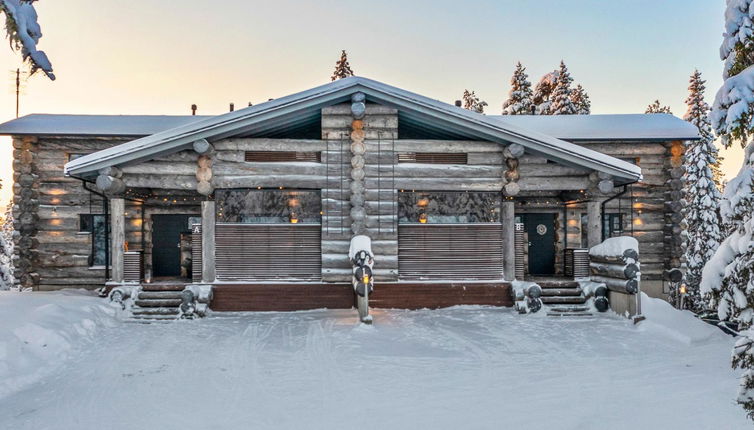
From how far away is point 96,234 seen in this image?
15.1 m

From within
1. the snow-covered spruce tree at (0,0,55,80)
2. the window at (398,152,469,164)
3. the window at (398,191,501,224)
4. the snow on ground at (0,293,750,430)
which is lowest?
the snow on ground at (0,293,750,430)

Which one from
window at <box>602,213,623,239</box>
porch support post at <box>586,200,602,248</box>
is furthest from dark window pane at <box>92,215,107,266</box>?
window at <box>602,213,623,239</box>

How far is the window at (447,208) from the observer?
15523 mm

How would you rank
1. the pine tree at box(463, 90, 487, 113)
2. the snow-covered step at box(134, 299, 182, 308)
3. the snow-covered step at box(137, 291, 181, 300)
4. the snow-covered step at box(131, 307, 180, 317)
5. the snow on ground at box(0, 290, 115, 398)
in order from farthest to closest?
1. the pine tree at box(463, 90, 487, 113)
2. the snow-covered step at box(137, 291, 181, 300)
3. the snow-covered step at box(134, 299, 182, 308)
4. the snow-covered step at box(131, 307, 180, 317)
5. the snow on ground at box(0, 290, 115, 398)

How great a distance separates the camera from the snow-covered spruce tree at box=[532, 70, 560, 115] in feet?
108

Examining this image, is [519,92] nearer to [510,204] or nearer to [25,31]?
[510,204]

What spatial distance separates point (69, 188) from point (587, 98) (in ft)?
126

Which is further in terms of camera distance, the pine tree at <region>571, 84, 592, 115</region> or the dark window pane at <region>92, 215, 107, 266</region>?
the pine tree at <region>571, 84, 592, 115</region>

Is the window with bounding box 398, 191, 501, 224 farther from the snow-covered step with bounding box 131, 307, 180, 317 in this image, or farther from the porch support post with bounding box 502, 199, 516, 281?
the snow-covered step with bounding box 131, 307, 180, 317

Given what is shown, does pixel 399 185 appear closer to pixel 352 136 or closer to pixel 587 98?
pixel 352 136

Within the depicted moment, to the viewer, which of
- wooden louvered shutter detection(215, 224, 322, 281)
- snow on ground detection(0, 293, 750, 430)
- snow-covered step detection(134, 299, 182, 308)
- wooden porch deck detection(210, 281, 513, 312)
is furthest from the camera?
wooden louvered shutter detection(215, 224, 322, 281)

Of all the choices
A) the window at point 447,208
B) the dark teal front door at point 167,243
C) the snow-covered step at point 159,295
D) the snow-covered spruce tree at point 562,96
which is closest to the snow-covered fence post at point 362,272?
the window at point 447,208

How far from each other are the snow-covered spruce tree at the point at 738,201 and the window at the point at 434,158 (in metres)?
6.79

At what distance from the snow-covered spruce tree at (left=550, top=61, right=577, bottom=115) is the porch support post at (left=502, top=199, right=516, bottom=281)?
71.4ft
